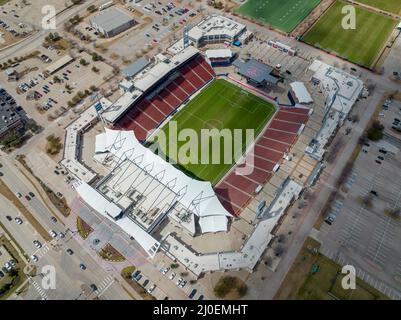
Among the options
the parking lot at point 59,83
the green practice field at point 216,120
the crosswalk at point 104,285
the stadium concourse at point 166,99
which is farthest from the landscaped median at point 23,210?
the green practice field at point 216,120

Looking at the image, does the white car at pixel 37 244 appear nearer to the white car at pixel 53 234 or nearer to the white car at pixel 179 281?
the white car at pixel 53 234

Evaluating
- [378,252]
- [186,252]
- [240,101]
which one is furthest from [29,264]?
[378,252]

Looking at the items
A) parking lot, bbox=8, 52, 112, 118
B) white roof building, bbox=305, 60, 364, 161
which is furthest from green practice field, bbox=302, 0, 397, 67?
parking lot, bbox=8, 52, 112, 118

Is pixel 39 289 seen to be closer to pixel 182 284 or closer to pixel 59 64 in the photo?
pixel 182 284

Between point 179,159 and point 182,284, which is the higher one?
point 179,159

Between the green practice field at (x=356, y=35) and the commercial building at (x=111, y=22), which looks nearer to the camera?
the green practice field at (x=356, y=35)

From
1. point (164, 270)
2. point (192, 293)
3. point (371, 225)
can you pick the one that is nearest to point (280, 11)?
point (371, 225)

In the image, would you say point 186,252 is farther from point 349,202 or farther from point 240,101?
point 240,101
